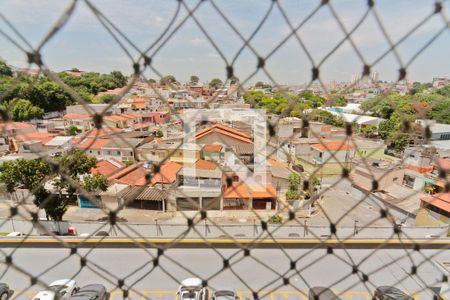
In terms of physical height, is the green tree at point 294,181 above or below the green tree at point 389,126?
below

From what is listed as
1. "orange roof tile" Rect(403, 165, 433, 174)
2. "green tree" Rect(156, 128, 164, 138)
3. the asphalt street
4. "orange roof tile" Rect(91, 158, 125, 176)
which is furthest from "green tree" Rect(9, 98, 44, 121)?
"orange roof tile" Rect(403, 165, 433, 174)

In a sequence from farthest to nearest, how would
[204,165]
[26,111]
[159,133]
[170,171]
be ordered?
[26,111] → [159,133] → [170,171] → [204,165]

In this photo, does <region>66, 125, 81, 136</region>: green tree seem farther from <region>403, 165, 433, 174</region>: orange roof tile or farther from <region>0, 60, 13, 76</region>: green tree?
<region>403, 165, 433, 174</region>: orange roof tile

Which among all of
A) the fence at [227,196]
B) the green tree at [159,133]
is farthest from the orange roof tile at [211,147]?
the green tree at [159,133]

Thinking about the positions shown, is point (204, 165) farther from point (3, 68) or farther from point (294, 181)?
point (3, 68)

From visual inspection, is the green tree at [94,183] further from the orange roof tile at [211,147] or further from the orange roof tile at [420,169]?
the orange roof tile at [420,169]

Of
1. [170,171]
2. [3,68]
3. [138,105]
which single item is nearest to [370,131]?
[170,171]

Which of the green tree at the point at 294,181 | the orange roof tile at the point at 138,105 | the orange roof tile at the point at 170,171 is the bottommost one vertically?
the green tree at the point at 294,181

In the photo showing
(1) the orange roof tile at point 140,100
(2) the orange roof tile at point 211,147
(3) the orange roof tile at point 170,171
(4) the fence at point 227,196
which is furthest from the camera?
(1) the orange roof tile at point 140,100

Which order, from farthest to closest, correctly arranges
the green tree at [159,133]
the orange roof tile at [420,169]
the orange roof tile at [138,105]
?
the orange roof tile at [138,105] → the green tree at [159,133] → the orange roof tile at [420,169]

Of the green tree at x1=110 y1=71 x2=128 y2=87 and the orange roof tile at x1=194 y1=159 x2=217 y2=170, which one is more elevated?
the green tree at x1=110 y1=71 x2=128 y2=87

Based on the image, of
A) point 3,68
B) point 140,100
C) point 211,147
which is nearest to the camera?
point 3,68

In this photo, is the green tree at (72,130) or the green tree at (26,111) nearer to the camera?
the green tree at (72,130)

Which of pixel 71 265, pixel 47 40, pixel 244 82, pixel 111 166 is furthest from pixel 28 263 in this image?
pixel 111 166
